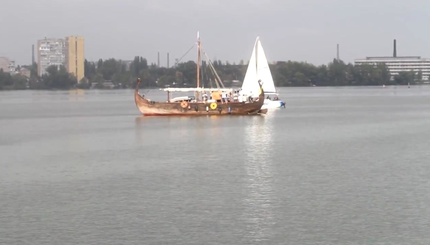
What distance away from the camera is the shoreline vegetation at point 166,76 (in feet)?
469

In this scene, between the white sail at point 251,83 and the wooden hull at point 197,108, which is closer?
the wooden hull at point 197,108

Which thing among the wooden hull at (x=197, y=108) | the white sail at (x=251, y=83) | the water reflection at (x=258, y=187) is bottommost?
the water reflection at (x=258, y=187)

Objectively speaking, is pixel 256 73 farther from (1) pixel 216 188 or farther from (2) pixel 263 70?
(1) pixel 216 188

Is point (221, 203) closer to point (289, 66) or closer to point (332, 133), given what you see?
point (332, 133)

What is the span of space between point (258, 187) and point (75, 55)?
172 m

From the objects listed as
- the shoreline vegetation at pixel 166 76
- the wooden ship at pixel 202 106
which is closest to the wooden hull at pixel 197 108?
the wooden ship at pixel 202 106


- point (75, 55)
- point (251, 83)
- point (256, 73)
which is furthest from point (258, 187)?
point (75, 55)

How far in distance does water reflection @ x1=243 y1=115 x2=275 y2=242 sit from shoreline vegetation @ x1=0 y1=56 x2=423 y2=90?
4083 inches

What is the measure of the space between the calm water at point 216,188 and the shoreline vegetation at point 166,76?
10344 cm

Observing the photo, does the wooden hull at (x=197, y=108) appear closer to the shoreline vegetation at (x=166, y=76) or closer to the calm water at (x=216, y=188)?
the calm water at (x=216, y=188)

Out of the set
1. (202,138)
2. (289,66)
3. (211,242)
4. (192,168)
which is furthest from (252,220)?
(289,66)

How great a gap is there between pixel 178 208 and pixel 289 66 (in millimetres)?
135793

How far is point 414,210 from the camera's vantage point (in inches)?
637

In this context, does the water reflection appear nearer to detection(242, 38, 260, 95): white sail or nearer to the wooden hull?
the wooden hull
